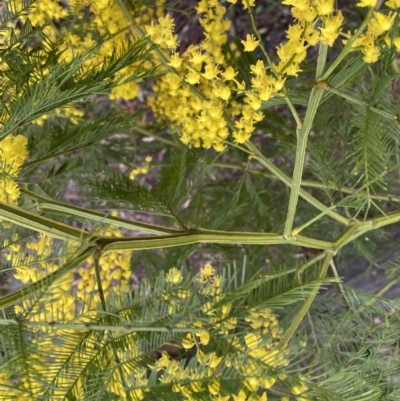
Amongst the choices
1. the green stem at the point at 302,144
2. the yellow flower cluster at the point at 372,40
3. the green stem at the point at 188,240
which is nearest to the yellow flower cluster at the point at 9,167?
the green stem at the point at 188,240

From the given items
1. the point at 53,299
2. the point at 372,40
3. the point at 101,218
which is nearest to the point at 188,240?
the point at 101,218

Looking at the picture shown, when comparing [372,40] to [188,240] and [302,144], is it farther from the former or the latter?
[188,240]

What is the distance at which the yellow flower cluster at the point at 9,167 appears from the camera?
89 cm

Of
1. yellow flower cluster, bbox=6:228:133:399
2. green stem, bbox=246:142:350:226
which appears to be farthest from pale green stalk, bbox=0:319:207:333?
green stem, bbox=246:142:350:226

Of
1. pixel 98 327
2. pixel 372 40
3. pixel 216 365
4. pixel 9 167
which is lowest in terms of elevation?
pixel 216 365

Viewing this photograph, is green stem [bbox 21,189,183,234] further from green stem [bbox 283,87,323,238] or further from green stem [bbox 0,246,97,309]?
green stem [bbox 283,87,323,238]

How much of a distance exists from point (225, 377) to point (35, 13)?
0.99m

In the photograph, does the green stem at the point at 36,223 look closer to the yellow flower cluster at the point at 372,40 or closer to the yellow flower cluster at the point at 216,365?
the yellow flower cluster at the point at 216,365

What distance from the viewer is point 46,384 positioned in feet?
2.48

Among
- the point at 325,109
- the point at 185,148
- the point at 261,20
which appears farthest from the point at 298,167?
the point at 261,20

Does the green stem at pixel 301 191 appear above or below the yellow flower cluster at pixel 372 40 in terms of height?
below

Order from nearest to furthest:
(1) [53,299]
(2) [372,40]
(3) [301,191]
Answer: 1. (2) [372,40]
2. (1) [53,299]
3. (3) [301,191]

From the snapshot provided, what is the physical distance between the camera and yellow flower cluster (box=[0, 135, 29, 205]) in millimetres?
893

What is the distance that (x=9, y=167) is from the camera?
3.06ft
